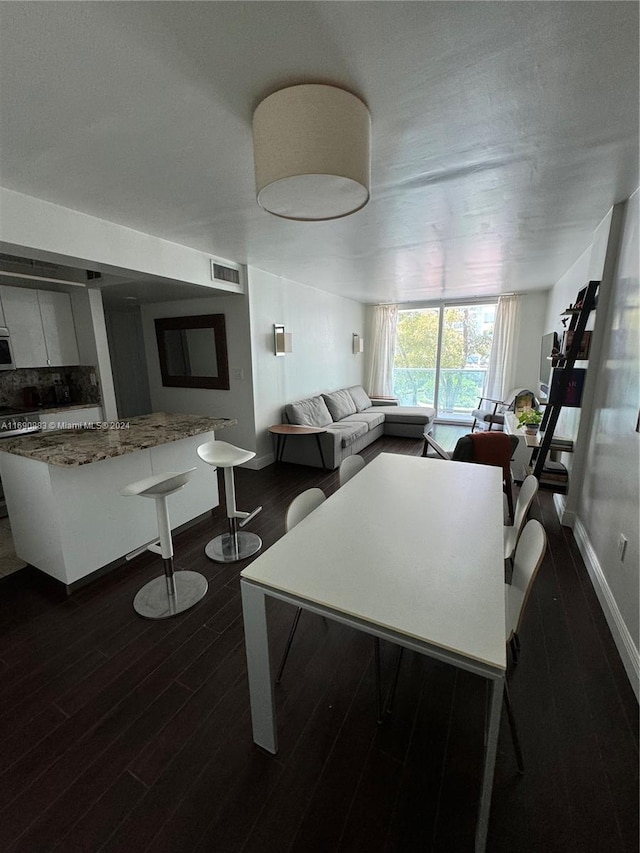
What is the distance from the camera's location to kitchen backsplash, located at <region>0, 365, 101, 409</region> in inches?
156

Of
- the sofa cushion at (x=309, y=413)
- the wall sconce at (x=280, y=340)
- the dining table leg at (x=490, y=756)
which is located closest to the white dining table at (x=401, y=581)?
the dining table leg at (x=490, y=756)

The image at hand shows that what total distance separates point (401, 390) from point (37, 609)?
275 inches

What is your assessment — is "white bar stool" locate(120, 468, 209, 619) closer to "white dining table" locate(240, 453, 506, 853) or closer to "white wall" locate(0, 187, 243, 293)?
"white dining table" locate(240, 453, 506, 853)

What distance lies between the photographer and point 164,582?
2.35m

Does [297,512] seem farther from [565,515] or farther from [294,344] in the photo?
[294,344]

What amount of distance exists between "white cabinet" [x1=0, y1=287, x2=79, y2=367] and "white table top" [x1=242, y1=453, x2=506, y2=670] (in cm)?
385

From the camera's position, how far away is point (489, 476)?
224 cm

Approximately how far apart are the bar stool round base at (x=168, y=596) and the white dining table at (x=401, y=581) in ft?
3.21

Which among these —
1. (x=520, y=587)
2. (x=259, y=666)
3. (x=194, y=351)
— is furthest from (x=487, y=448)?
(x=194, y=351)

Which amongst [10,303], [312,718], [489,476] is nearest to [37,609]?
[312,718]

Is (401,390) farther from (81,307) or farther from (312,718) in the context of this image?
(312,718)

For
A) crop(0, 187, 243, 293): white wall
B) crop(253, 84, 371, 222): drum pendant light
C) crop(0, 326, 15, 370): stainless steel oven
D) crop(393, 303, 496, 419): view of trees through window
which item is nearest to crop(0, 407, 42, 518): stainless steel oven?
crop(0, 326, 15, 370): stainless steel oven

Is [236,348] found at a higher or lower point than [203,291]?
lower

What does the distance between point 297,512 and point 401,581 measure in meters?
0.66
